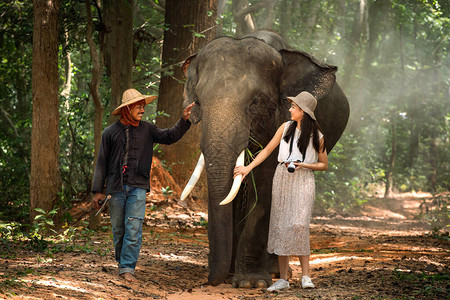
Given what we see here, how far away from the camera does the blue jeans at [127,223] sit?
19.4 feet

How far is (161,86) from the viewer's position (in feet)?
43.4

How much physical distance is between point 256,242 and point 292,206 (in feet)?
3.07

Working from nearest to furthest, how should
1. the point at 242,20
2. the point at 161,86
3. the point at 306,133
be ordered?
the point at 306,133 → the point at 161,86 → the point at 242,20

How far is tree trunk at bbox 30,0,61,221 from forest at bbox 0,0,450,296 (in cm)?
1

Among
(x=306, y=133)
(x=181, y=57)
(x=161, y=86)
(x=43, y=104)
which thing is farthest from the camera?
(x=161, y=86)

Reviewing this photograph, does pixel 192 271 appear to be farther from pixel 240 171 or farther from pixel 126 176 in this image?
pixel 240 171

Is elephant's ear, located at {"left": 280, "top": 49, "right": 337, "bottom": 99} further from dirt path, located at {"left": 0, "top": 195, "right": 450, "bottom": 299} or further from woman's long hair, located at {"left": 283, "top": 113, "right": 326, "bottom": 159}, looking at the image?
dirt path, located at {"left": 0, "top": 195, "right": 450, "bottom": 299}

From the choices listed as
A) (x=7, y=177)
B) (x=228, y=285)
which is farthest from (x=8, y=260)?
(x=7, y=177)

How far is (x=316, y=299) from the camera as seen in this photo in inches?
202

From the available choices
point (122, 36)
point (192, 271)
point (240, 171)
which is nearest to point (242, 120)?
point (240, 171)

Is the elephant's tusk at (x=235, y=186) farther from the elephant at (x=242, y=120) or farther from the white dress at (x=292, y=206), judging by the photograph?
the white dress at (x=292, y=206)

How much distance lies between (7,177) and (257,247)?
6596mm

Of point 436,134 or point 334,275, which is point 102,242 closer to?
point 334,275

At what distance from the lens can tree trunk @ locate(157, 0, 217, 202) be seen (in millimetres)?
12773
